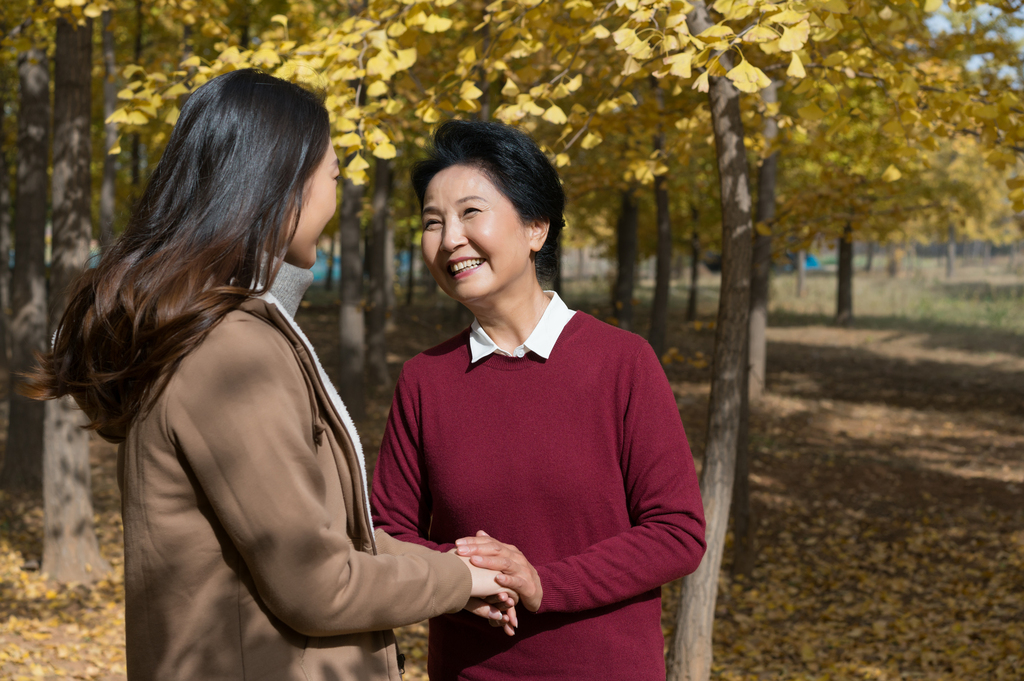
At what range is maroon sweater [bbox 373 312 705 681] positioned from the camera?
1.89m

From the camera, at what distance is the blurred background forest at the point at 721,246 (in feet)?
12.3

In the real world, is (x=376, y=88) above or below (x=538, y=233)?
above

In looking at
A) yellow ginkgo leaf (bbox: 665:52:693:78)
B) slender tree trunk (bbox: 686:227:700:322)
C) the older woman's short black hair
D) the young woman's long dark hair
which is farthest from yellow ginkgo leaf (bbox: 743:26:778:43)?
slender tree trunk (bbox: 686:227:700:322)

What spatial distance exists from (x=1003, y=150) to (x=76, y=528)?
22.0 ft

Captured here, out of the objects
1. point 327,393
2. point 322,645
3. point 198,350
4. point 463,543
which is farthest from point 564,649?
point 198,350

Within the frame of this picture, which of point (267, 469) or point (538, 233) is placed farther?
point (538, 233)

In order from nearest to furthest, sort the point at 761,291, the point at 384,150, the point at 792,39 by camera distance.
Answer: the point at 792,39
the point at 384,150
the point at 761,291

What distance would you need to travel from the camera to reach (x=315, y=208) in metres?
1.55

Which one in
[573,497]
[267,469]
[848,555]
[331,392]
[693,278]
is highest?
[693,278]

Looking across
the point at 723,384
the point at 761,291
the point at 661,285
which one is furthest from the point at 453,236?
the point at 661,285

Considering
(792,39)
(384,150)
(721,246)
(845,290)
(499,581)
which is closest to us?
(499,581)

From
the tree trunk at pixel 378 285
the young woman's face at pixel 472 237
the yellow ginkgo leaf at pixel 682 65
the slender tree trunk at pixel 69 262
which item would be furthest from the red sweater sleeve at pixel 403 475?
the tree trunk at pixel 378 285

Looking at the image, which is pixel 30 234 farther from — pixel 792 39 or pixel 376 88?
pixel 792 39

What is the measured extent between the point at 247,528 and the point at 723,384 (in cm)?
327
